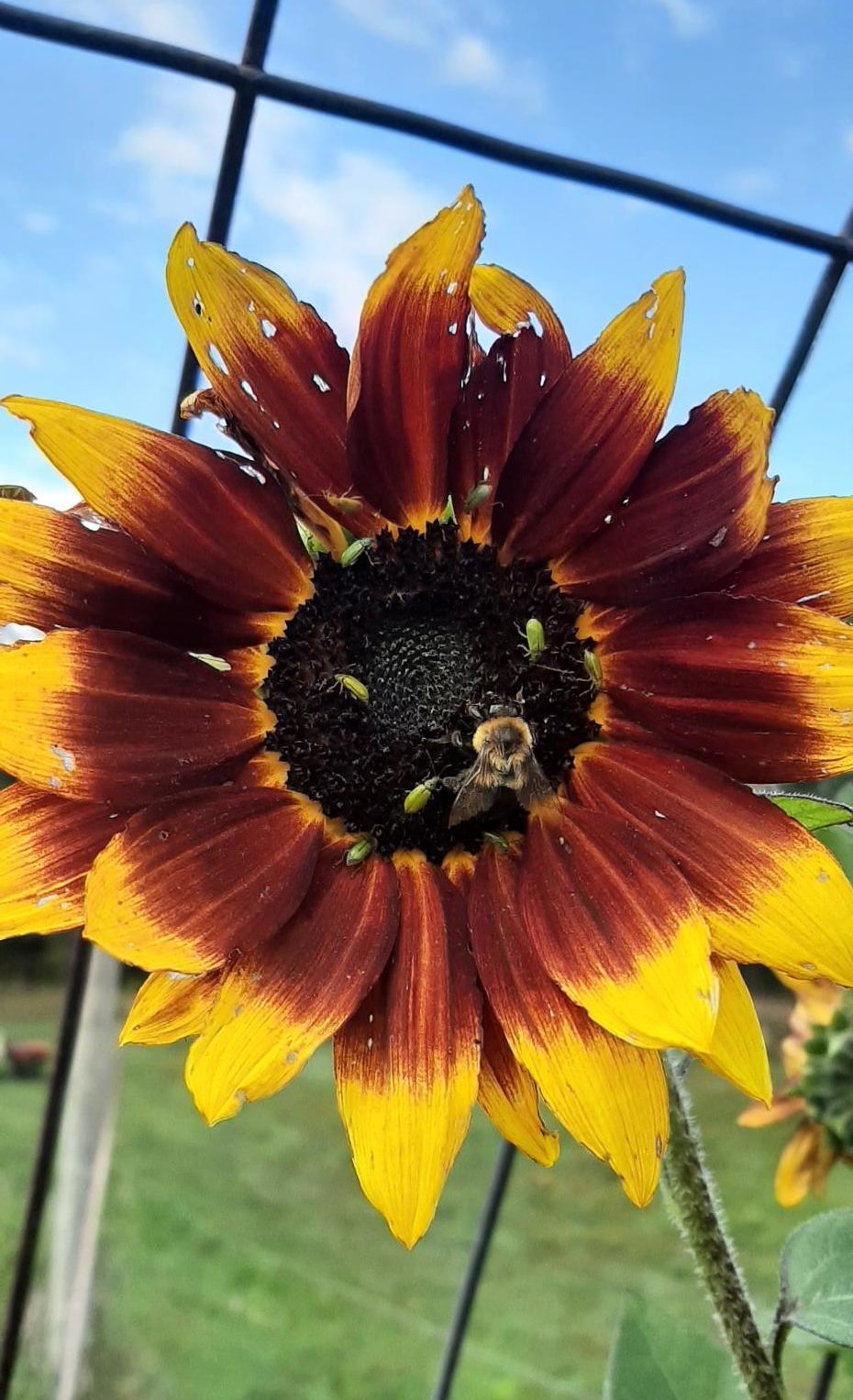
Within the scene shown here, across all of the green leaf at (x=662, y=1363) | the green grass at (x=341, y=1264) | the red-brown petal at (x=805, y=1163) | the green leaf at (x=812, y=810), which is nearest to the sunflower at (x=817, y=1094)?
the red-brown petal at (x=805, y=1163)

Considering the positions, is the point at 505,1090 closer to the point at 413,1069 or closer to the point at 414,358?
the point at 413,1069

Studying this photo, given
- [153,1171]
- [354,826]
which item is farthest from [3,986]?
[354,826]

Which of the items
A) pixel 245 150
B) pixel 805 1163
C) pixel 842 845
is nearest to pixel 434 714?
pixel 842 845

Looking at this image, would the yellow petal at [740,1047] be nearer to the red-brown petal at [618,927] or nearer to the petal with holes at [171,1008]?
the red-brown petal at [618,927]

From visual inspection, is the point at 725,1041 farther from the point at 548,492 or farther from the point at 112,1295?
the point at 112,1295

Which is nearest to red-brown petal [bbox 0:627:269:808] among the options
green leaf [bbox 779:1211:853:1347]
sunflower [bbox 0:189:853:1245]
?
sunflower [bbox 0:189:853:1245]

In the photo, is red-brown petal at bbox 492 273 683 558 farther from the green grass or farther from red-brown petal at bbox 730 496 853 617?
the green grass
